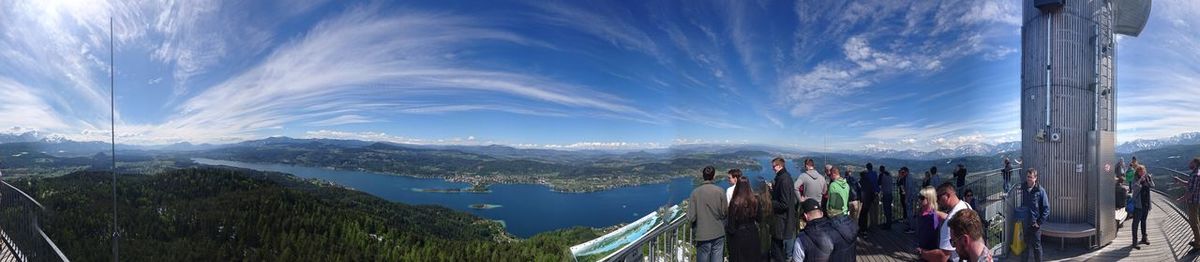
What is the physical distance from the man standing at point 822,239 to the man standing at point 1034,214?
3.40 meters

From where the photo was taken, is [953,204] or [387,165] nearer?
[953,204]

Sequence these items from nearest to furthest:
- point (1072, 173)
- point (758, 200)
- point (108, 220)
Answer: point (758, 200) < point (1072, 173) < point (108, 220)

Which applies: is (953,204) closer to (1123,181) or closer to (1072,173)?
(1072,173)

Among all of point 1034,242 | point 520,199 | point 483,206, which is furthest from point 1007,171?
point 483,206

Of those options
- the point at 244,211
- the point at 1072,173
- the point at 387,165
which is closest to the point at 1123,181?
the point at 1072,173

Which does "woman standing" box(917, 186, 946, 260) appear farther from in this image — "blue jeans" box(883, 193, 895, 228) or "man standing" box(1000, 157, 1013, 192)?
"man standing" box(1000, 157, 1013, 192)

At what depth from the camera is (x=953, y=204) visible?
2.70 m

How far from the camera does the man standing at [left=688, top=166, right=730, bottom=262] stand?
10.8 ft

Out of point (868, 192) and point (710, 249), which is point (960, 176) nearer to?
point (868, 192)

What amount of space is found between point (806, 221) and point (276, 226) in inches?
395

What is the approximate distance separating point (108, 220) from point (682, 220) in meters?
16.1

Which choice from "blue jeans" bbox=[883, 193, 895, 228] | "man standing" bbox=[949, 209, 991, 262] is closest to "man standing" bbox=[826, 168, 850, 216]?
"man standing" bbox=[949, 209, 991, 262]

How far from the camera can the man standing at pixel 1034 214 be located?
4096 mm

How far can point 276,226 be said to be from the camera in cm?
807
